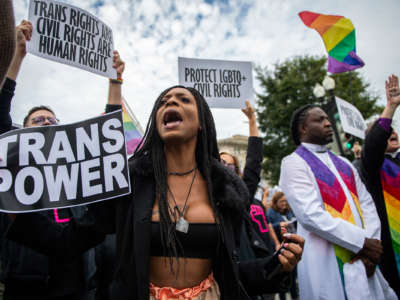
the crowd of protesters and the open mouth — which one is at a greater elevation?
the open mouth

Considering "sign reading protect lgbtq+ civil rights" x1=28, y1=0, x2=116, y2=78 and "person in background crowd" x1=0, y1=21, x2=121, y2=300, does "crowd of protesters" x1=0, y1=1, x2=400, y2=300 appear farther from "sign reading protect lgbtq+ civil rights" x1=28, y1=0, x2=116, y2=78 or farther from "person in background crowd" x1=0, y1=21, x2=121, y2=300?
"sign reading protect lgbtq+ civil rights" x1=28, y1=0, x2=116, y2=78

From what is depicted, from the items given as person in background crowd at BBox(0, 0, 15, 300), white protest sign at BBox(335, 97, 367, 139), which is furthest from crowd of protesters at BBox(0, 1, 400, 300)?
white protest sign at BBox(335, 97, 367, 139)

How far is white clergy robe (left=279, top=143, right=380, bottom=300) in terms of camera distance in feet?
8.16

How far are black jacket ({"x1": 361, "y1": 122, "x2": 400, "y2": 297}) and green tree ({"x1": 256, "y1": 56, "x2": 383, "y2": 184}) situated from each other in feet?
50.1

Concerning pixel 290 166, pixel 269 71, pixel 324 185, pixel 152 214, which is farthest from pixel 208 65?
pixel 269 71

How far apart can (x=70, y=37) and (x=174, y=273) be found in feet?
7.82

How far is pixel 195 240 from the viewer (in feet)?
5.34

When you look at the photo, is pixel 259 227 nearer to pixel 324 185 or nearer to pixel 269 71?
pixel 324 185

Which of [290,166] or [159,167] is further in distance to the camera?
[290,166]

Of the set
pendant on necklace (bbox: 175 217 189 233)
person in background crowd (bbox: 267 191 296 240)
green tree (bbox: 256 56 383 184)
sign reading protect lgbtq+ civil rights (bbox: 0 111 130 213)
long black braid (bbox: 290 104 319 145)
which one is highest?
green tree (bbox: 256 56 383 184)

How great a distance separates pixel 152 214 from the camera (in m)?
1.64

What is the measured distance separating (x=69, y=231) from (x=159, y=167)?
0.60 meters

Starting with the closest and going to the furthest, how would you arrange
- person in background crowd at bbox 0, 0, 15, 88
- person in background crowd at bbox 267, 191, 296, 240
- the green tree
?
1. person in background crowd at bbox 0, 0, 15, 88
2. person in background crowd at bbox 267, 191, 296, 240
3. the green tree

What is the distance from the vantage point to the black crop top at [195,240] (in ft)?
5.18
